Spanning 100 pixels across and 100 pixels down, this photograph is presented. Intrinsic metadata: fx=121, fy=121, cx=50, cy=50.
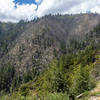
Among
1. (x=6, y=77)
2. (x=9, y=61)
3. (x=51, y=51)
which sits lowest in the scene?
(x=6, y=77)

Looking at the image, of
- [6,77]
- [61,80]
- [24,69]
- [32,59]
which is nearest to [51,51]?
[32,59]

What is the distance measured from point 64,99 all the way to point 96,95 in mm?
4675

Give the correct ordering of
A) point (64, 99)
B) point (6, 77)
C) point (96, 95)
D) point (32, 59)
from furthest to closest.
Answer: point (32, 59) → point (6, 77) → point (96, 95) → point (64, 99)

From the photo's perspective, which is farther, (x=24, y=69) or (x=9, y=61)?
(x=9, y=61)

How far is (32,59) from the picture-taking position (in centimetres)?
18762

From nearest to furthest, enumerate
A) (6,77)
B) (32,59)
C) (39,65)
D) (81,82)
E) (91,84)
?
1. (91,84)
2. (81,82)
3. (6,77)
4. (39,65)
5. (32,59)

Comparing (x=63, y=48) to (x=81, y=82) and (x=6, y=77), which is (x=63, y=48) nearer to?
(x=6, y=77)

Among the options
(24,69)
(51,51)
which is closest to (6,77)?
(24,69)

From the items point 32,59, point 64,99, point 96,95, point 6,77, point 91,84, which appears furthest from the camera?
point 32,59

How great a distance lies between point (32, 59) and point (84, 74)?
168 metres

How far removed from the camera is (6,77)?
13212cm

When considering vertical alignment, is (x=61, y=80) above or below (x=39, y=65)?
above

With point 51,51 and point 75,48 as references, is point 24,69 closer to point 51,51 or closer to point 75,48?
point 51,51

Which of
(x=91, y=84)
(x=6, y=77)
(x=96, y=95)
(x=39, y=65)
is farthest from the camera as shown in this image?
(x=39, y=65)
